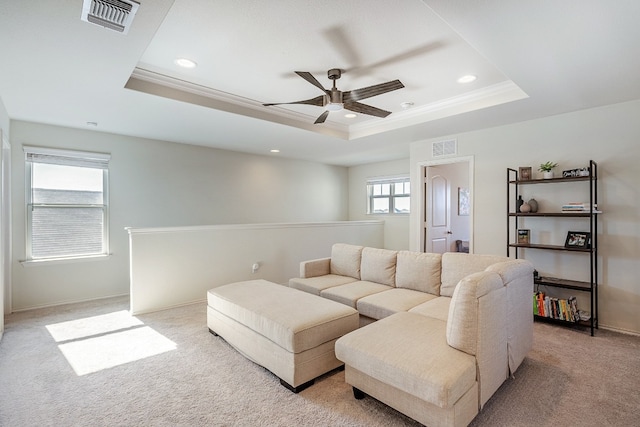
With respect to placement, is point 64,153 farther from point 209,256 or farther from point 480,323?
point 480,323

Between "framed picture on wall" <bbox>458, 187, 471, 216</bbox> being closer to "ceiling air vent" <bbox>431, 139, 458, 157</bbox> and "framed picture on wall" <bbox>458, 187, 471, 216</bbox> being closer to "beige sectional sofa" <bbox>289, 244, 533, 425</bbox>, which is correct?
"ceiling air vent" <bbox>431, 139, 458, 157</bbox>

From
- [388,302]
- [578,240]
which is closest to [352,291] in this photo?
[388,302]

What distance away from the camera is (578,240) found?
11.4ft

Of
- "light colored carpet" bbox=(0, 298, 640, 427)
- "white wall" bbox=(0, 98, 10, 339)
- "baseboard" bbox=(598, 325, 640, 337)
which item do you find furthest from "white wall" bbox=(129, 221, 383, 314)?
"baseboard" bbox=(598, 325, 640, 337)

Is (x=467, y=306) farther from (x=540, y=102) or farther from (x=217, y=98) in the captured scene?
(x=217, y=98)

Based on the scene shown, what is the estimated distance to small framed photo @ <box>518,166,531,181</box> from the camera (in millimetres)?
3789

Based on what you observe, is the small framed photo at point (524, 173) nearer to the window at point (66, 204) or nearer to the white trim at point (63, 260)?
the window at point (66, 204)

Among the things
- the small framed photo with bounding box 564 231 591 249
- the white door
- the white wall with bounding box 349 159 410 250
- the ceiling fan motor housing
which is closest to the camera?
the ceiling fan motor housing

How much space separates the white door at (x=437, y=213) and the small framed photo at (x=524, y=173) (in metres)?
1.47

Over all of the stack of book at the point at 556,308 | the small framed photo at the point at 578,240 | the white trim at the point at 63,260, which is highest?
the small framed photo at the point at 578,240

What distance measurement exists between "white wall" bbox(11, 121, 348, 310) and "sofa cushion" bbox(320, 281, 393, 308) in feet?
10.6

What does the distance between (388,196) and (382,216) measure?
19.1 inches

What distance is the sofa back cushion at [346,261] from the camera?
394cm

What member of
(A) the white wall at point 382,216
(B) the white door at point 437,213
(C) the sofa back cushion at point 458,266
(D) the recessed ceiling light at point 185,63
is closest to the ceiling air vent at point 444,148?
(B) the white door at point 437,213
